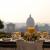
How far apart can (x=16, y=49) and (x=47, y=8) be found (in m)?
3.76

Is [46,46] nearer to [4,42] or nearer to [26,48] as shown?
[26,48]

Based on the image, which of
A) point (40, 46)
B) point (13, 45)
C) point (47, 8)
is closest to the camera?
point (40, 46)

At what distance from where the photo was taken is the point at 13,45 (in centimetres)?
488

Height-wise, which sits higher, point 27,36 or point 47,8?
point 47,8

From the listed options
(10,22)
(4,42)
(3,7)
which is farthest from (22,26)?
(4,42)

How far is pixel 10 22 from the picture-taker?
831 centimetres

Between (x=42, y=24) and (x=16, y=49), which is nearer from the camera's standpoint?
(x=16, y=49)

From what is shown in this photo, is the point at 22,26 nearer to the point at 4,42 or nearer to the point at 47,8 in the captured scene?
the point at 47,8

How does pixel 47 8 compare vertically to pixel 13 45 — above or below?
above

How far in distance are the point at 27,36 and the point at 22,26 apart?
392cm

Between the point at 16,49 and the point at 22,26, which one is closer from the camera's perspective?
the point at 16,49

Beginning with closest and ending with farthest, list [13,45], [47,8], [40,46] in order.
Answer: [40,46] → [13,45] → [47,8]

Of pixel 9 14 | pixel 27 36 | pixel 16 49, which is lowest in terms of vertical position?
pixel 16 49

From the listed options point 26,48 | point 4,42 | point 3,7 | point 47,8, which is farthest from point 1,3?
point 26,48
